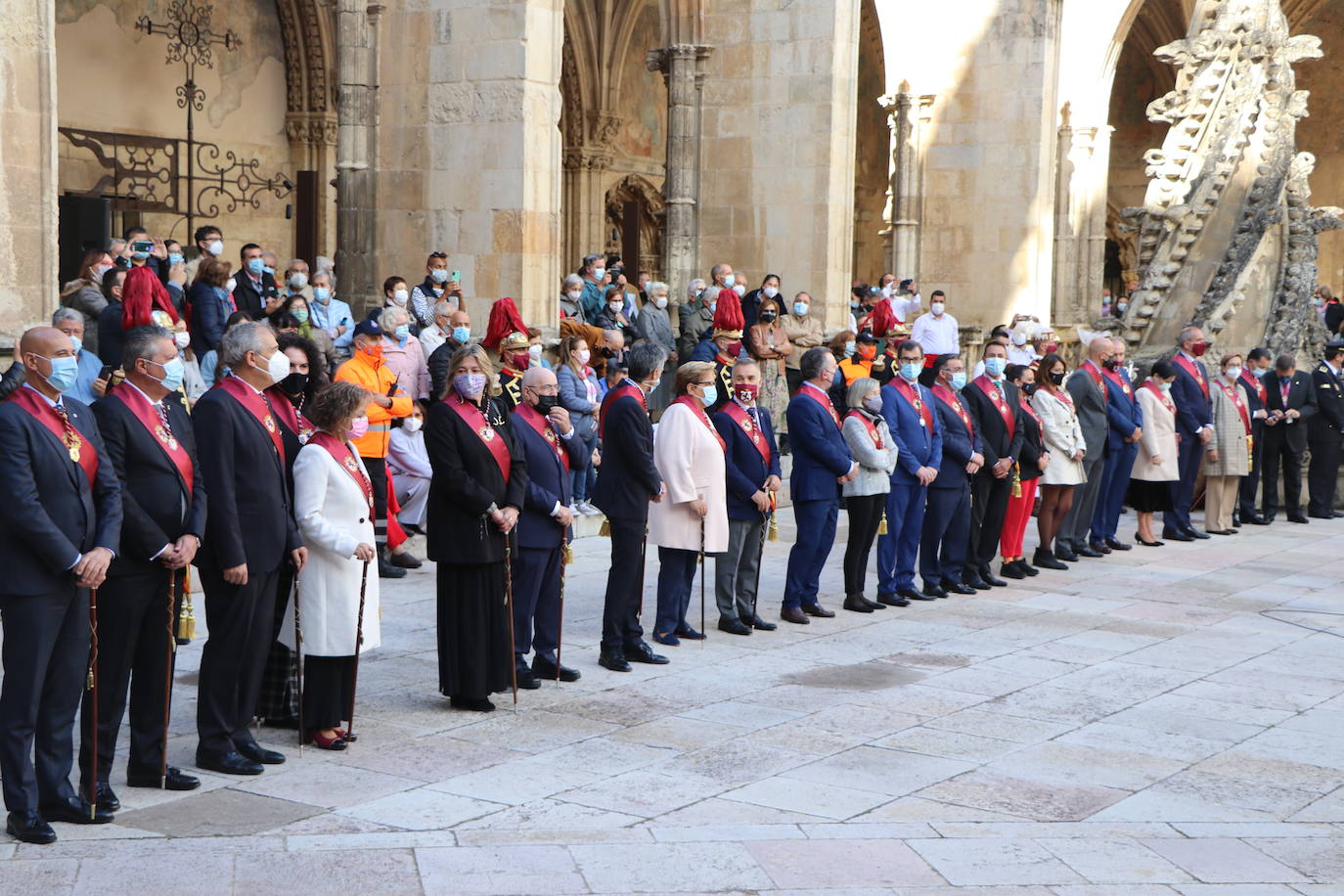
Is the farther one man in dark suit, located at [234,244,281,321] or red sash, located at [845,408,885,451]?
man in dark suit, located at [234,244,281,321]

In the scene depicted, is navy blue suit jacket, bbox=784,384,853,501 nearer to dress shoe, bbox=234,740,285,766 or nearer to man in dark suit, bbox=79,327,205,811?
dress shoe, bbox=234,740,285,766

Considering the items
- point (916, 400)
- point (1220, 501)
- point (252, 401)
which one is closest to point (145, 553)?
point (252, 401)

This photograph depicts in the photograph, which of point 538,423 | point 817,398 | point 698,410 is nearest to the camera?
point 538,423

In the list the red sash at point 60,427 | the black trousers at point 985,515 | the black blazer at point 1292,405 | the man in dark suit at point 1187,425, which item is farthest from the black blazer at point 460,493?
the black blazer at point 1292,405

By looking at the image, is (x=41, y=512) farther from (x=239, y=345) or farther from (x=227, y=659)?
(x=239, y=345)

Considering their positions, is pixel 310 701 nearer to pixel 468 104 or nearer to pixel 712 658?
pixel 712 658

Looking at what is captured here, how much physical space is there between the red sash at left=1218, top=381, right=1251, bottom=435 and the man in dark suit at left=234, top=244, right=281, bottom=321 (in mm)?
7901

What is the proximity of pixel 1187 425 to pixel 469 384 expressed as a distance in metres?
8.26

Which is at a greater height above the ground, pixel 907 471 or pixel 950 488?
pixel 907 471

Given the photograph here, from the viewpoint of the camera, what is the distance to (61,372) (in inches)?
207

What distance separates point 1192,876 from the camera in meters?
5.07

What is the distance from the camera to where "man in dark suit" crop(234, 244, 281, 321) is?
12.4 meters

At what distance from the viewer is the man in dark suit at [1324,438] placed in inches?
582

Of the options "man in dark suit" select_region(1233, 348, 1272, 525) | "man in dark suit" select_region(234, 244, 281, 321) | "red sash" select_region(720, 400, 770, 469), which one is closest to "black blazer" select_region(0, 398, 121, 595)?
"red sash" select_region(720, 400, 770, 469)
